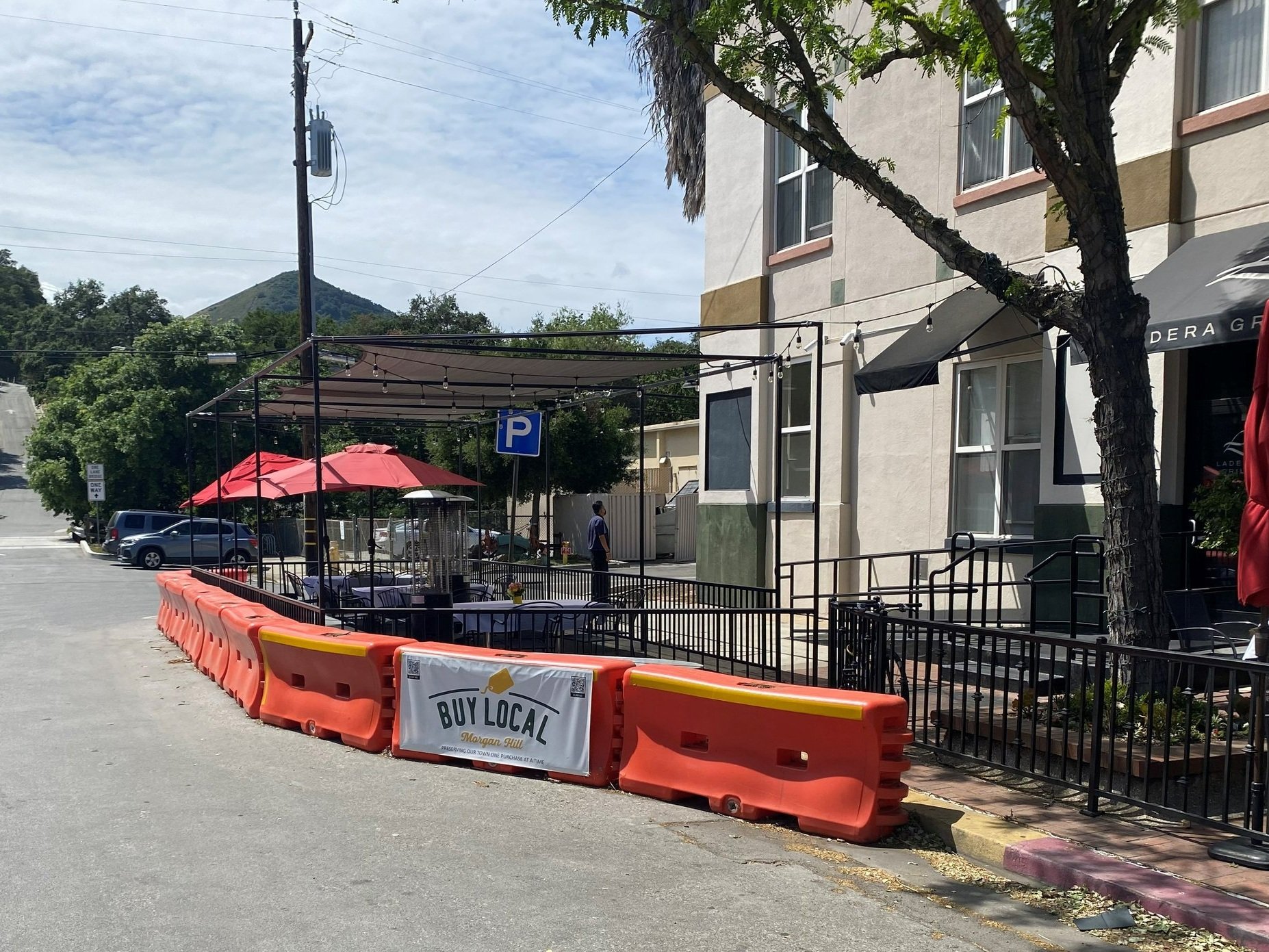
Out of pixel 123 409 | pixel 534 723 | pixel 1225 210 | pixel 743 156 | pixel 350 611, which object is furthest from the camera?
pixel 123 409

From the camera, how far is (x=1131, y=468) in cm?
761

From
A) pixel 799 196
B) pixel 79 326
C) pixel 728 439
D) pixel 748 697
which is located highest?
pixel 79 326

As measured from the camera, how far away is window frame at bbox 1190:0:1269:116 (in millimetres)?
9438

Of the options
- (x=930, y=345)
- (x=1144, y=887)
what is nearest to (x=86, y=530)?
(x=930, y=345)

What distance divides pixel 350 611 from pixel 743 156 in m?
10.1

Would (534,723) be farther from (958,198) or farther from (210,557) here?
(210,557)

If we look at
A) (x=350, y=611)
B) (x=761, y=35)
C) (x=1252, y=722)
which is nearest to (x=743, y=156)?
(x=761, y=35)

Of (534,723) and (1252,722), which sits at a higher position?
(1252,722)

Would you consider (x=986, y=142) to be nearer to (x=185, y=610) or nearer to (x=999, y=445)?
(x=999, y=445)

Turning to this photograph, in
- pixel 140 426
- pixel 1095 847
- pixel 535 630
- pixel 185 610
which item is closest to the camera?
pixel 1095 847

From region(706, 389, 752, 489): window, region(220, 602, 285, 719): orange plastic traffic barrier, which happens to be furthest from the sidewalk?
region(706, 389, 752, 489): window

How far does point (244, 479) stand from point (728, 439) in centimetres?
889

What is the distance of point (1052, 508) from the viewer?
37.0 feet

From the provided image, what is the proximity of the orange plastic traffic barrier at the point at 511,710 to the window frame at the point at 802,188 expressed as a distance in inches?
363
